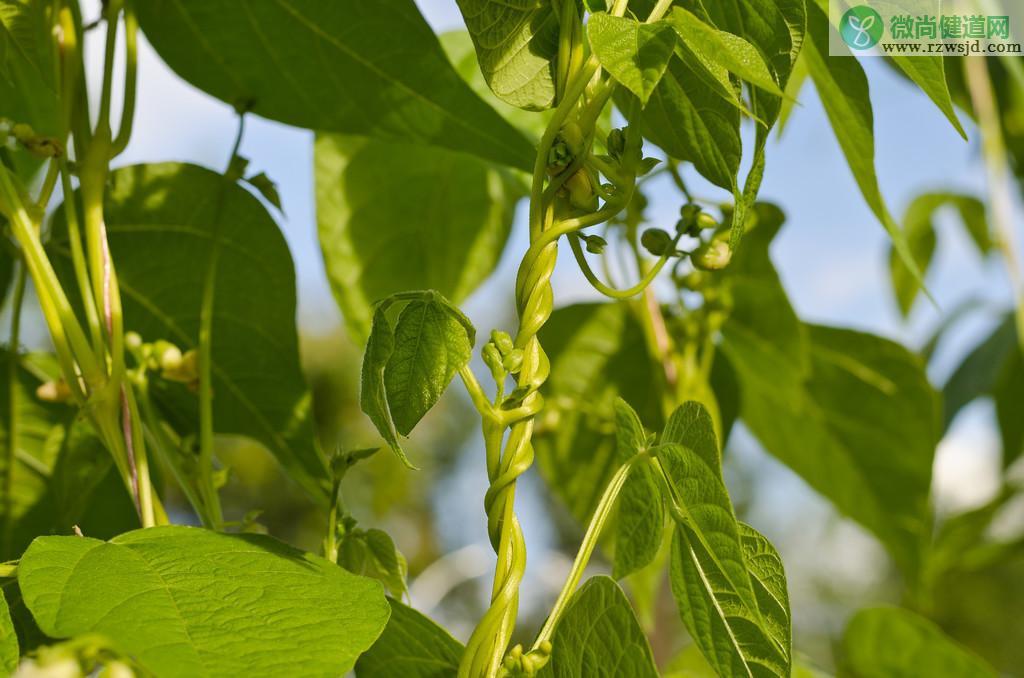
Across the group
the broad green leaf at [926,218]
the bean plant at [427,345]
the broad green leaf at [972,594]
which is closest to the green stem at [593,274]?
the bean plant at [427,345]

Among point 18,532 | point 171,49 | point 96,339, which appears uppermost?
point 171,49

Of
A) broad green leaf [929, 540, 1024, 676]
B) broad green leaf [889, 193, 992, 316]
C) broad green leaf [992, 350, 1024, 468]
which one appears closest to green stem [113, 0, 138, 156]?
broad green leaf [929, 540, 1024, 676]

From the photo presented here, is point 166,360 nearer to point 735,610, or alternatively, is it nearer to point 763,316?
point 735,610

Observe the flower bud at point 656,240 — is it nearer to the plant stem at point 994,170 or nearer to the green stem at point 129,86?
the green stem at point 129,86

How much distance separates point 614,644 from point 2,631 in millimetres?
154

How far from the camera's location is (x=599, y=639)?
0.29m

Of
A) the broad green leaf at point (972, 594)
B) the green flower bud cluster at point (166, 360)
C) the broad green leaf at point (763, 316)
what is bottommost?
the broad green leaf at point (972, 594)

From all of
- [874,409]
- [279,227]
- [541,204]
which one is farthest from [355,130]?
[874,409]

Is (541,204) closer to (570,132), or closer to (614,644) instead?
(570,132)

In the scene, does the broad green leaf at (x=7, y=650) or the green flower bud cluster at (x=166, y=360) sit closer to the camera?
the broad green leaf at (x=7, y=650)

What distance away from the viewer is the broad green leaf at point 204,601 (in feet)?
0.72

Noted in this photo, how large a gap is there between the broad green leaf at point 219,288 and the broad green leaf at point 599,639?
16 centimetres

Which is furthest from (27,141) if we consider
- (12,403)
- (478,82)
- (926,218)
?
(926,218)

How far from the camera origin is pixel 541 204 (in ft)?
0.95
